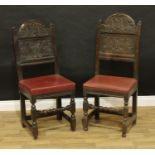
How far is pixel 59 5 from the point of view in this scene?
120 inches

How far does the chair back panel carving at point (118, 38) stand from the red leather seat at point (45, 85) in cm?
52

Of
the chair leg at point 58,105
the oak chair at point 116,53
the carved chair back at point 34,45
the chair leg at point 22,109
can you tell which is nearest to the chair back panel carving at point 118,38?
the oak chair at point 116,53

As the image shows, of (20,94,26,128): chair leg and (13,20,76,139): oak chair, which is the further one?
(20,94,26,128): chair leg

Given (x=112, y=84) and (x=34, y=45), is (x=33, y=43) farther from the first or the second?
(x=112, y=84)

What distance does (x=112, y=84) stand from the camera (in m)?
2.63

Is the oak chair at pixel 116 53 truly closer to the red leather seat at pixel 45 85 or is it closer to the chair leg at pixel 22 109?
the red leather seat at pixel 45 85

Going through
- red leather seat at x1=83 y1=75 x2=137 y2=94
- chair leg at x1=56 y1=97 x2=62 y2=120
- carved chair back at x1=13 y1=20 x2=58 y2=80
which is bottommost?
chair leg at x1=56 y1=97 x2=62 y2=120

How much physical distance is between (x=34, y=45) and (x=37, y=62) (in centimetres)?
17

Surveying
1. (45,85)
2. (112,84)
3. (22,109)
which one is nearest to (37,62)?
(45,85)

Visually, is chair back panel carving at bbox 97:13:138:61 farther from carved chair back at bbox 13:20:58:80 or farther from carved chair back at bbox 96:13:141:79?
carved chair back at bbox 13:20:58:80

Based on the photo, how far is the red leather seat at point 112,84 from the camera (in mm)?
2560

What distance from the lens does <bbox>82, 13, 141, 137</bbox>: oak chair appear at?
2646 millimetres

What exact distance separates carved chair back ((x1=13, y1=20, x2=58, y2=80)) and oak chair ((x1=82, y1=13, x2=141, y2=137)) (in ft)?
1.50

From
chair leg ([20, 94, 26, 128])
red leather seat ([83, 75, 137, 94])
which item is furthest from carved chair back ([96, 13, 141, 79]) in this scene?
chair leg ([20, 94, 26, 128])
